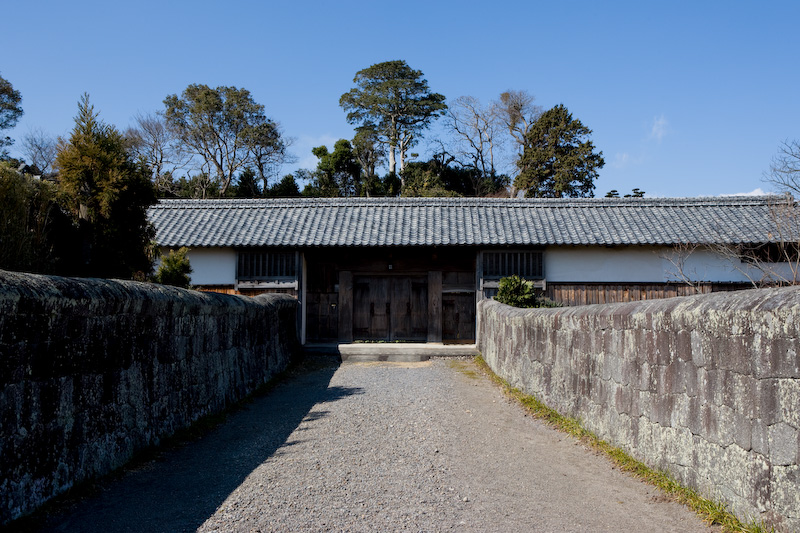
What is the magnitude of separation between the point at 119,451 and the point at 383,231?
39.2 ft

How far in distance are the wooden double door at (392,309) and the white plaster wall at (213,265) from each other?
10.8 feet

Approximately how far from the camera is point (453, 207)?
715 inches

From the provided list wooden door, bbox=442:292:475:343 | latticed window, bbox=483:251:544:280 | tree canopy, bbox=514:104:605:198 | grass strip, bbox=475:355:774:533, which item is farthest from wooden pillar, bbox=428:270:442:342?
tree canopy, bbox=514:104:605:198

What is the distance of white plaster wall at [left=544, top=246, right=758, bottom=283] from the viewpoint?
15.3 m

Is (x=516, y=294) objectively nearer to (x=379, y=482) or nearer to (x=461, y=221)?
(x=461, y=221)

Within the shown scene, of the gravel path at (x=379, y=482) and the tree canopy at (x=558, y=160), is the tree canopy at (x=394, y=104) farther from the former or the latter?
the gravel path at (x=379, y=482)

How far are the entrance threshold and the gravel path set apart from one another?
23.0ft

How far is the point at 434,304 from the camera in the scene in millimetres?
16484

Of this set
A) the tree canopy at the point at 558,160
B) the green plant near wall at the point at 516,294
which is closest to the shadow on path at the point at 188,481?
the green plant near wall at the point at 516,294

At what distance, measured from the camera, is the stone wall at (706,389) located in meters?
3.28

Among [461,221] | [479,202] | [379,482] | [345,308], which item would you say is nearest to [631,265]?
[461,221]

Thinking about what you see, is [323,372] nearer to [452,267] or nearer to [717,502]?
[452,267]

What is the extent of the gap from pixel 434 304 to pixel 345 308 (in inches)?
95.3

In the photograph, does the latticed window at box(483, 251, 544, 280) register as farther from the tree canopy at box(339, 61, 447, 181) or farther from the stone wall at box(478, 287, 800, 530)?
the tree canopy at box(339, 61, 447, 181)
